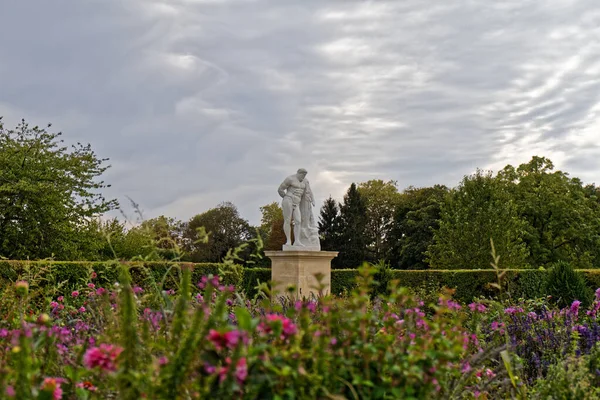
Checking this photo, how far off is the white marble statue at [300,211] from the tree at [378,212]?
30.0 meters

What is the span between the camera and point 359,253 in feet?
135

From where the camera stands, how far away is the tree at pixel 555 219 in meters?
29.9

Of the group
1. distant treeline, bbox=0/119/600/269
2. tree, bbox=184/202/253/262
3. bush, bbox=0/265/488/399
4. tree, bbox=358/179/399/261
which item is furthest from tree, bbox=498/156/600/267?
bush, bbox=0/265/488/399

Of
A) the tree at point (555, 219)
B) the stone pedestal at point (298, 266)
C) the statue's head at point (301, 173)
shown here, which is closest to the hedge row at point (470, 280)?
the stone pedestal at point (298, 266)

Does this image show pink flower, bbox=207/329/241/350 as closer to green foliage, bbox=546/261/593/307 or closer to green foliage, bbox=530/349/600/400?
green foliage, bbox=530/349/600/400

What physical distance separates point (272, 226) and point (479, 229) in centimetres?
2137

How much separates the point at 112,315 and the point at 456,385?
1.68 m

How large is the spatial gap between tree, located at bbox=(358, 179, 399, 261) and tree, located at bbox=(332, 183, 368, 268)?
2146 mm

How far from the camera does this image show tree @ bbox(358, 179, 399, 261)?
44.8 meters

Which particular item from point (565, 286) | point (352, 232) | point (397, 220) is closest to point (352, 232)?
point (352, 232)

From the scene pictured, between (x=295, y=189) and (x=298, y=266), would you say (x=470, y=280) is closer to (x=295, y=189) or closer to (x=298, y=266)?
(x=298, y=266)

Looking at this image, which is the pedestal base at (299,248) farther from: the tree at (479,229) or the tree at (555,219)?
the tree at (555,219)

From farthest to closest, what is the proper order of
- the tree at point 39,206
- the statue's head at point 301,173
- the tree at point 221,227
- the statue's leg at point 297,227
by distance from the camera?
the tree at point 221,227
the tree at point 39,206
the statue's head at point 301,173
the statue's leg at point 297,227

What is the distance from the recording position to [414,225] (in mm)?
37938
